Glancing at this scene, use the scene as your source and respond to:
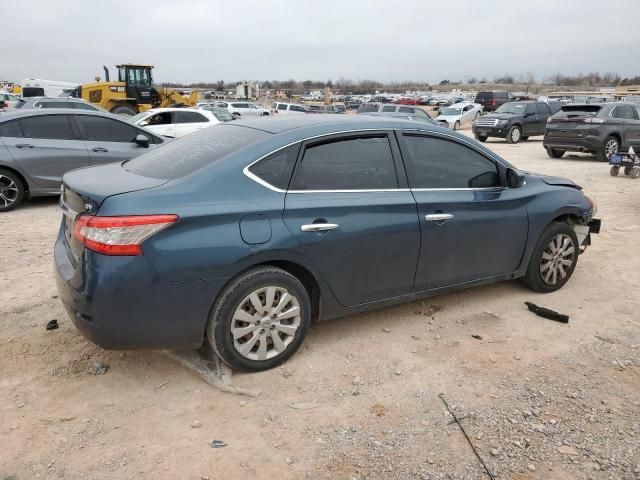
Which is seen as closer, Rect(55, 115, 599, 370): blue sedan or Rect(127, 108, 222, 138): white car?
Rect(55, 115, 599, 370): blue sedan

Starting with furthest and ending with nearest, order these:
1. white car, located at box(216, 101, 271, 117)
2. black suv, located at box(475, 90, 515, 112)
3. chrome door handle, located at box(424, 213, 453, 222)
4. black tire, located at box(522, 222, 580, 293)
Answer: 1. black suv, located at box(475, 90, 515, 112)
2. white car, located at box(216, 101, 271, 117)
3. black tire, located at box(522, 222, 580, 293)
4. chrome door handle, located at box(424, 213, 453, 222)

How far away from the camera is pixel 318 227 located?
3334mm

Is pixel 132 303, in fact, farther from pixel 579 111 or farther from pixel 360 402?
pixel 579 111

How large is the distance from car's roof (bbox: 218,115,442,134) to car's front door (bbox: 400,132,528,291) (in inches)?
5.6

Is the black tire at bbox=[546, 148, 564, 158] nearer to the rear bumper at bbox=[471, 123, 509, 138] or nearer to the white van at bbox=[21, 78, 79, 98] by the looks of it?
the rear bumper at bbox=[471, 123, 509, 138]

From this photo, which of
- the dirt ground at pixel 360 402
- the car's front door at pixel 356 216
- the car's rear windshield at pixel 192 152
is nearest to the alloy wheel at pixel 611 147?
the dirt ground at pixel 360 402

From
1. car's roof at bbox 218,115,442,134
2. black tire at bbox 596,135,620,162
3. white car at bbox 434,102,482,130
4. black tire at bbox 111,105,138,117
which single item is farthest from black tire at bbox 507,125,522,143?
black tire at bbox 111,105,138,117

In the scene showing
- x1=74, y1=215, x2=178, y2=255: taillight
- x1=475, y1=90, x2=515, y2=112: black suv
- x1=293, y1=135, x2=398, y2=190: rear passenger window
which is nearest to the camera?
x1=74, y1=215, x2=178, y2=255: taillight

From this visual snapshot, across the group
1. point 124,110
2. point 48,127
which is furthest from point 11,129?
point 124,110

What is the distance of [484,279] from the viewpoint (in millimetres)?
4301

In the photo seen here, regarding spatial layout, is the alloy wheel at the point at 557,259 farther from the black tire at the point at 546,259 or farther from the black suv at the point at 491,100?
the black suv at the point at 491,100

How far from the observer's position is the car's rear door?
764cm

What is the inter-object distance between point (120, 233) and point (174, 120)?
13265mm

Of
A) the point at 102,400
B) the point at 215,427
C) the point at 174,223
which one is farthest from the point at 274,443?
the point at 174,223
